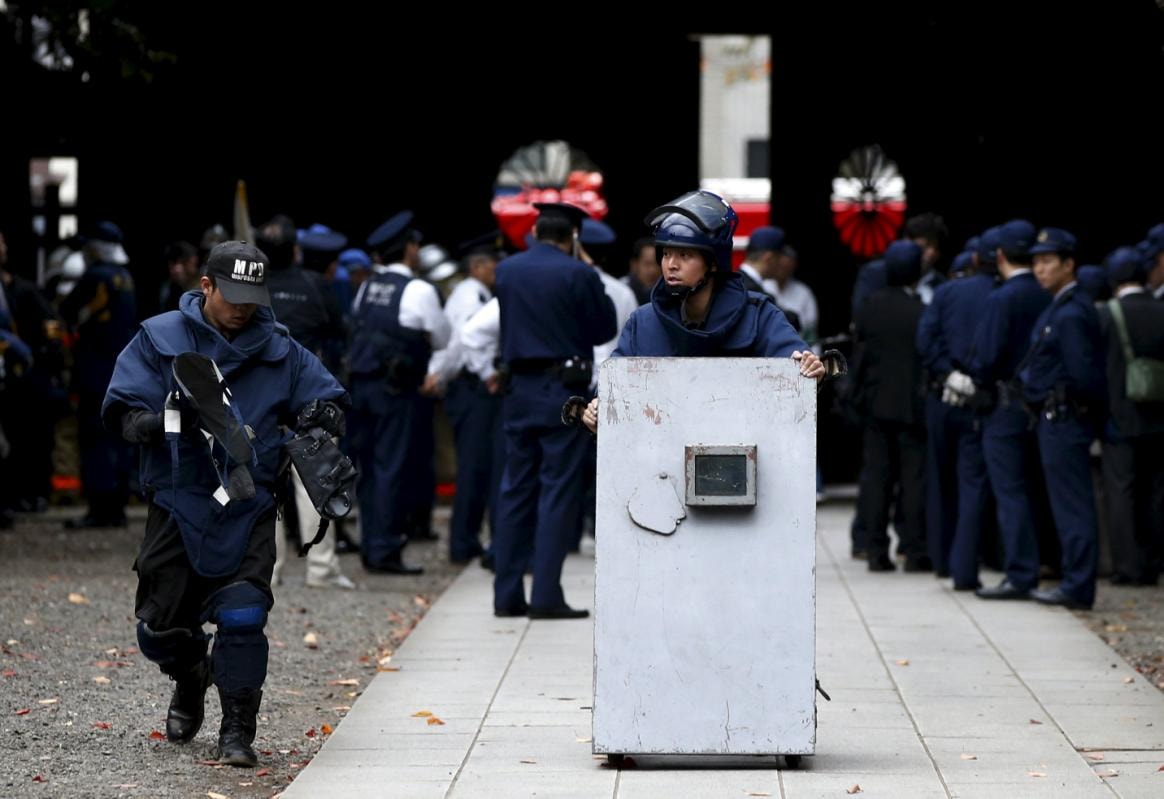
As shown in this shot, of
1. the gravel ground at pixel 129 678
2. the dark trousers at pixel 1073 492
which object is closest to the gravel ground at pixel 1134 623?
the dark trousers at pixel 1073 492

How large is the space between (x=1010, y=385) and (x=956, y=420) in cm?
83

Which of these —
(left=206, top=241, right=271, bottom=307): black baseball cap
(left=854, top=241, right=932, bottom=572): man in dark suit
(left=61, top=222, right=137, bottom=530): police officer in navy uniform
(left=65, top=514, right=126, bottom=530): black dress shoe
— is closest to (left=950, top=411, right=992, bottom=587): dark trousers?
(left=854, top=241, right=932, bottom=572): man in dark suit

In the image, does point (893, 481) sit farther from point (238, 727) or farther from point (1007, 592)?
point (238, 727)

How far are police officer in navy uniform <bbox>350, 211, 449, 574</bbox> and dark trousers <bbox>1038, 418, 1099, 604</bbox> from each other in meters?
3.80

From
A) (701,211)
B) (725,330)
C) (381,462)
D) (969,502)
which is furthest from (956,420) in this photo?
(701,211)

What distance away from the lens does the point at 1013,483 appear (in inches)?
466

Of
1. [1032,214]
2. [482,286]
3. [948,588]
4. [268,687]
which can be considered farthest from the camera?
[1032,214]

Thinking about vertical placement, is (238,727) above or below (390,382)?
below

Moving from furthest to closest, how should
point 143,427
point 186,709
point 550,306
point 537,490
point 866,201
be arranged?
point 866,201 < point 537,490 < point 550,306 < point 186,709 < point 143,427

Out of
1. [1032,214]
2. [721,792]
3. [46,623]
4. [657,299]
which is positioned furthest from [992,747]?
[1032,214]

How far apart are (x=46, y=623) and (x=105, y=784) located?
392cm

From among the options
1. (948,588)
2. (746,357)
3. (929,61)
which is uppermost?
(929,61)

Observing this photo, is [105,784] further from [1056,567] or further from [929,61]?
[929,61]

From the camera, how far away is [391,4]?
1889cm
